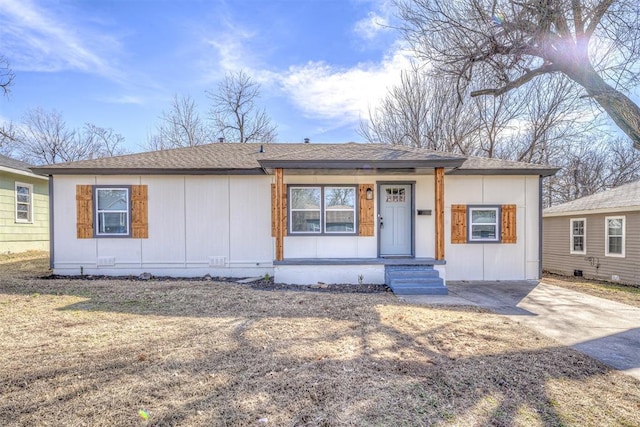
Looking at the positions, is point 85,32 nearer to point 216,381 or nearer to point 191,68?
point 191,68

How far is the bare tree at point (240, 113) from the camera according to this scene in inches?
870

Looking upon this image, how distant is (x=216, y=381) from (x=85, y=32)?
12.5m

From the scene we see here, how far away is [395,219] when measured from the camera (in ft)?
27.5

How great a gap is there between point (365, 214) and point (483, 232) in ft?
10.5

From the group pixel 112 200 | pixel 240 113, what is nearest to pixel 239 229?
pixel 112 200

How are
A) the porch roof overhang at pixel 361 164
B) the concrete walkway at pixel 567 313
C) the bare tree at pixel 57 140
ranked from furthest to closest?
1. the bare tree at pixel 57 140
2. the porch roof overhang at pixel 361 164
3. the concrete walkway at pixel 567 313

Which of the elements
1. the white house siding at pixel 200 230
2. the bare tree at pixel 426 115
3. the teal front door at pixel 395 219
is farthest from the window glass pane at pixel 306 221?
the bare tree at pixel 426 115

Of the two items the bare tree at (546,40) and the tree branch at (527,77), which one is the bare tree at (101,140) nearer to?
the bare tree at (546,40)

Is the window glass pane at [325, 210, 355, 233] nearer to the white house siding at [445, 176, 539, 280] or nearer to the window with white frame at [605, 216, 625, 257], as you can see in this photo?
the white house siding at [445, 176, 539, 280]

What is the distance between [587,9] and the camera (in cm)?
A: 523

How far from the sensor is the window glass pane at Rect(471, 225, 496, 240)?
836 centimetres

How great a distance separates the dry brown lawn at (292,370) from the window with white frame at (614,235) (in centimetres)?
831

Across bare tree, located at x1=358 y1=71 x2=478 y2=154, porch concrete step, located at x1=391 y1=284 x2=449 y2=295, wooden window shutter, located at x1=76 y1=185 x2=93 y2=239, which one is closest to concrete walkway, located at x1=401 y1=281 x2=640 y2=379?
porch concrete step, located at x1=391 y1=284 x2=449 y2=295

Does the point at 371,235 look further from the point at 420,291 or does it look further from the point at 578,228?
the point at 578,228
